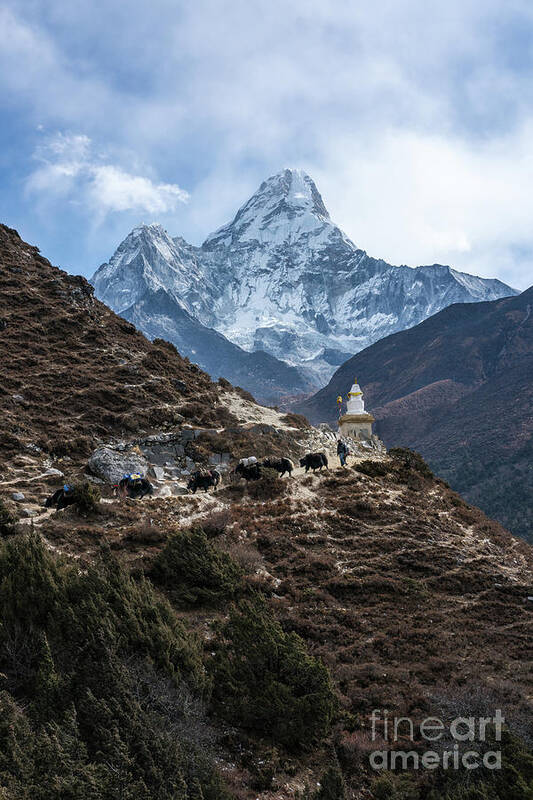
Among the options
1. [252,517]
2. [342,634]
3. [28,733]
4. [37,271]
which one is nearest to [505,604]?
[342,634]

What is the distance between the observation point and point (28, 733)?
594 centimetres

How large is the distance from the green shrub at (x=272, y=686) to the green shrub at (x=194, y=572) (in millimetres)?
2858

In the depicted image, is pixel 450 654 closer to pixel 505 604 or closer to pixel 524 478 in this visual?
pixel 505 604

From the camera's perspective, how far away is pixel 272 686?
26.8ft

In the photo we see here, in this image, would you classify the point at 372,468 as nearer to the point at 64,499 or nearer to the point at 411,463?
the point at 411,463

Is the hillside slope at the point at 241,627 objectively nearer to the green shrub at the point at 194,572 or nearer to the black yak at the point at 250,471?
the green shrub at the point at 194,572

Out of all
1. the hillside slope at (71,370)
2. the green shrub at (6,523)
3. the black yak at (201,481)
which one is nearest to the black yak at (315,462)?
the black yak at (201,481)

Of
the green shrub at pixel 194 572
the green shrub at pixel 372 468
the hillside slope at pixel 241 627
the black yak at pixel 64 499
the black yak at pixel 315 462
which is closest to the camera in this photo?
the hillside slope at pixel 241 627

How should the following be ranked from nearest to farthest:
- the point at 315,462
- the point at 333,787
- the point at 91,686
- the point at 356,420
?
the point at 333,787, the point at 91,686, the point at 315,462, the point at 356,420

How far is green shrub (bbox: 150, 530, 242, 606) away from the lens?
474 inches

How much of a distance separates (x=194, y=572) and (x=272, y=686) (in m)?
4.64

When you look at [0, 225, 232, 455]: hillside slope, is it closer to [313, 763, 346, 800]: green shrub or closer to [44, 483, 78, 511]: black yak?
[44, 483, 78, 511]: black yak

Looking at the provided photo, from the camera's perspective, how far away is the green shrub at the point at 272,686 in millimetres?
8039

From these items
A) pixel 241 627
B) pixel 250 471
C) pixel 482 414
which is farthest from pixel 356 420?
pixel 482 414
